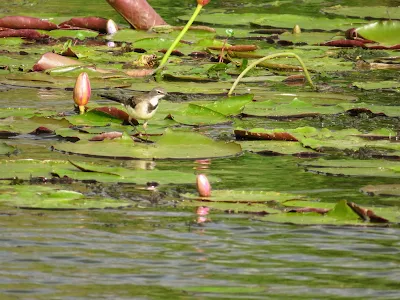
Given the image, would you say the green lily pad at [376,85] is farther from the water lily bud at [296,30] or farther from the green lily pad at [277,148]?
the water lily bud at [296,30]

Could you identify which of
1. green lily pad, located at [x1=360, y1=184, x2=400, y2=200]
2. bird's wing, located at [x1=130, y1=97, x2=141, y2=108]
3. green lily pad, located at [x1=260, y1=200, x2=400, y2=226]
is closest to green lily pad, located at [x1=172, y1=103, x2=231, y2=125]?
bird's wing, located at [x1=130, y1=97, x2=141, y2=108]

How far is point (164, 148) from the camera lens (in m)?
6.16

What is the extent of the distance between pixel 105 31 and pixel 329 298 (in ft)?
26.8

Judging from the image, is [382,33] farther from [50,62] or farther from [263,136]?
[263,136]

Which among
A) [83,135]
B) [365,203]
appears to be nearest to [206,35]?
[83,135]

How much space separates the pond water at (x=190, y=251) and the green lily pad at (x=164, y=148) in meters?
0.48

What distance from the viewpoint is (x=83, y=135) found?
661cm

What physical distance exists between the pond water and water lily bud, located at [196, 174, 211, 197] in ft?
0.33

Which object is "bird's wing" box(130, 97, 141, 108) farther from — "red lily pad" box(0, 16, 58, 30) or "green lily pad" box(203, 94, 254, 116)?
"red lily pad" box(0, 16, 58, 30)

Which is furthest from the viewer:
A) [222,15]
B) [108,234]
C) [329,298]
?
[222,15]

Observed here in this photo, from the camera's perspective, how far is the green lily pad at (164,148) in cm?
601

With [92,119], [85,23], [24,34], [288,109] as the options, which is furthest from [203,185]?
[85,23]

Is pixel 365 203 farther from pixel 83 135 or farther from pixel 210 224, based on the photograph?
pixel 83 135

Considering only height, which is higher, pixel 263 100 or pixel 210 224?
pixel 263 100
